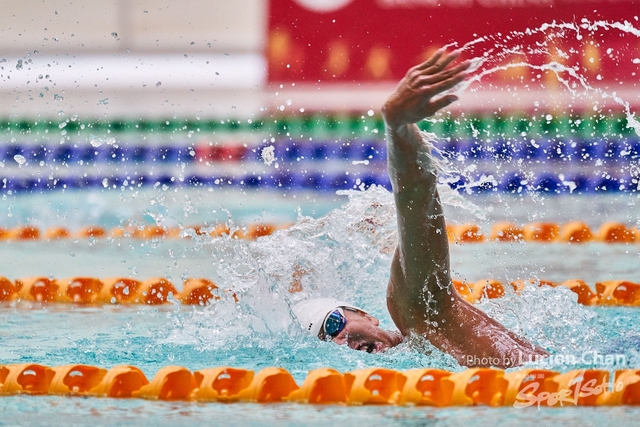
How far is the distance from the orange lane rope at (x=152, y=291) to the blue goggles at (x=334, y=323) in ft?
3.88

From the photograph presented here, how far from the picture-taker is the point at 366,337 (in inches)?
106

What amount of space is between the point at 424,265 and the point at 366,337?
0.34 meters

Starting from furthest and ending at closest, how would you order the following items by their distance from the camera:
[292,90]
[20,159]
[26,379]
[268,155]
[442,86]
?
[292,90] → [268,155] → [20,159] → [26,379] → [442,86]

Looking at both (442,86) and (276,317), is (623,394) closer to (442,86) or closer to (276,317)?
(442,86)

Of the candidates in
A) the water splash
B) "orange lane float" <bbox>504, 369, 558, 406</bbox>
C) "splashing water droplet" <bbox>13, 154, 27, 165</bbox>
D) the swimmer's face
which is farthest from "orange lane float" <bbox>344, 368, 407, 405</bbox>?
the water splash

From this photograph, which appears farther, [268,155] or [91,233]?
[268,155]

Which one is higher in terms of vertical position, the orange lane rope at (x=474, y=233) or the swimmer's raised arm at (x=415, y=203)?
the swimmer's raised arm at (x=415, y=203)

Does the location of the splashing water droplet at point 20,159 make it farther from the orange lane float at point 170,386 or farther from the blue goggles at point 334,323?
the orange lane float at point 170,386

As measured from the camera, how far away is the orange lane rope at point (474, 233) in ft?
17.5

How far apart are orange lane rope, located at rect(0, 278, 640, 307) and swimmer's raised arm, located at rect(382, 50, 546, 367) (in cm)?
121

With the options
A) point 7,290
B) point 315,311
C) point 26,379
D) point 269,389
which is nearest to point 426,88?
point 269,389

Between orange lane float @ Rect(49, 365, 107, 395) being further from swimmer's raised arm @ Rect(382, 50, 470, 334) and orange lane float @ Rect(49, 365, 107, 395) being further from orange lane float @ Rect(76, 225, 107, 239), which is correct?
orange lane float @ Rect(76, 225, 107, 239)

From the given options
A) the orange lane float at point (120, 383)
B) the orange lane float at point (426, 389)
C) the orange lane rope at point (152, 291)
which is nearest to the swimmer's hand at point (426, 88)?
the orange lane float at point (426, 389)

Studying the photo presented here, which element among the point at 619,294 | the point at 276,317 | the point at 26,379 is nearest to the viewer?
the point at 26,379
